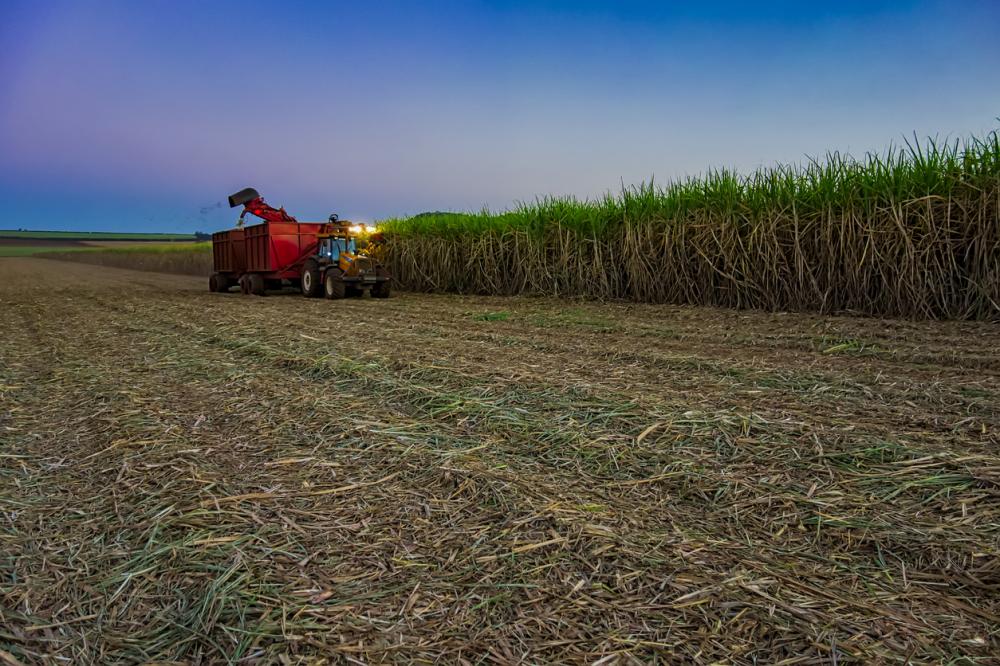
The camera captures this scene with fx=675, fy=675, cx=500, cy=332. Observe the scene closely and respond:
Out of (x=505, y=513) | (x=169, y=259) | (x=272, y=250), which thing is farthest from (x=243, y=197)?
(x=169, y=259)

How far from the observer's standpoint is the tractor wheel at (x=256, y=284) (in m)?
16.2

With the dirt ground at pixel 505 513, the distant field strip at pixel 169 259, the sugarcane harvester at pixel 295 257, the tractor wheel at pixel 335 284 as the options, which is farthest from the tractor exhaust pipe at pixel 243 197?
the distant field strip at pixel 169 259

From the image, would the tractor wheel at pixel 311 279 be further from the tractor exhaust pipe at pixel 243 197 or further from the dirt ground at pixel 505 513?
the dirt ground at pixel 505 513

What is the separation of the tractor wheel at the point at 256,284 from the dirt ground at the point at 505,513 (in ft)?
34.8

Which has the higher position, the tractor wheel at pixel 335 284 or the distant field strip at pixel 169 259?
the distant field strip at pixel 169 259

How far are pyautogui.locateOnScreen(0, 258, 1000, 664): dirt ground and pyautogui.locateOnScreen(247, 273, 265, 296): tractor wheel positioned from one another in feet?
34.8

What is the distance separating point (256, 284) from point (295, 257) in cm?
126

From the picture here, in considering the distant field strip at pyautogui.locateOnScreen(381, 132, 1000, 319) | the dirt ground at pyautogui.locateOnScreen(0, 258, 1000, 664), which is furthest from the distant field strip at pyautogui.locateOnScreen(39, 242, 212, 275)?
the dirt ground at pyautogui.locateOnScreen(0, 258, 1000, 664)

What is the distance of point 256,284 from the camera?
1623cm

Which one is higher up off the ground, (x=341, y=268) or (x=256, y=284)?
(x=341, y=268)

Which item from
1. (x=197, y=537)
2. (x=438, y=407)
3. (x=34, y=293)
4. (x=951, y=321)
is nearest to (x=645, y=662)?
(x=197, y=537)

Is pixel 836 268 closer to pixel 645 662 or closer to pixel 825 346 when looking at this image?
pixel 825 346

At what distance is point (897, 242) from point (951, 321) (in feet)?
4.12

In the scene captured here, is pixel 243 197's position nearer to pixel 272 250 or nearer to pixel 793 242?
pixel 272 250
